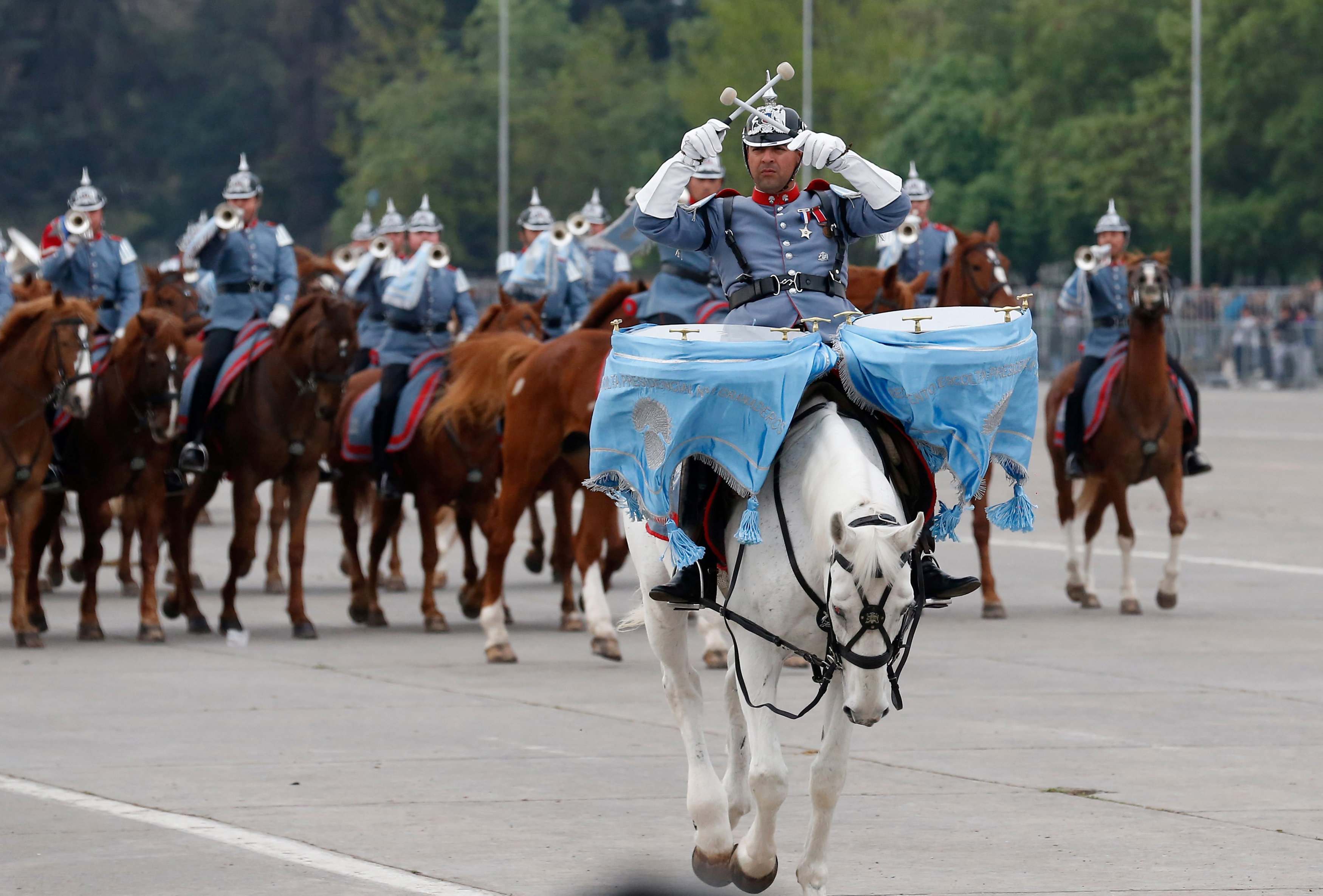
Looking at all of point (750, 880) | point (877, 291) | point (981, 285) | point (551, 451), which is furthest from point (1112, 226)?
point (750, 880)

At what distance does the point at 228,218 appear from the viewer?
15.9 meters

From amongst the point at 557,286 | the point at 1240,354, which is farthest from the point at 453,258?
the point at 557,286

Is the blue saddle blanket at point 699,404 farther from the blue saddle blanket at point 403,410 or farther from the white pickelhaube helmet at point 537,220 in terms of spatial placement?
the white pickelhaube helmet at point 537,220

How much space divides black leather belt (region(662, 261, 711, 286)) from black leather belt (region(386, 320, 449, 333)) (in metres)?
3.51

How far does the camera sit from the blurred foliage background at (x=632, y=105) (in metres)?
64.2

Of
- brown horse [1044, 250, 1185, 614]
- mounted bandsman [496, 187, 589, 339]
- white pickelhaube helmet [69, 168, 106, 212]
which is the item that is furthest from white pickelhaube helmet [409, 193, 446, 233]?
brown horse [1044, 250, 1185, 614]

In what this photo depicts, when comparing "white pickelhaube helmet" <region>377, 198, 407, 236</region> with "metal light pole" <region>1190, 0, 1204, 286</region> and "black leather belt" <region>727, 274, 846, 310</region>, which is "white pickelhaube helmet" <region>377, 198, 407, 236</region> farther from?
"metal light pole" <region>1190, 0, 1204, 286</region>

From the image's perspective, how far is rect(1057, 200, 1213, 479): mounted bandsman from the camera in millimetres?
16469

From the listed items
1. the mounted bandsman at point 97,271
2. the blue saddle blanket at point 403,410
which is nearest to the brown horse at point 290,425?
the blue saddle blanket at point 403,410

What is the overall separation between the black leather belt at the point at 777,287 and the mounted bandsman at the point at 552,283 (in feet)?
31.4

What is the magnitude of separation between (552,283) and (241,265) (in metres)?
3.20

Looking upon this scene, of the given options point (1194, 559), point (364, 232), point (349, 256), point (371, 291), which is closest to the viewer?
point (371, 291)

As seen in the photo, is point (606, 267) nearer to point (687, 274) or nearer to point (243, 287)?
point (243, 287)

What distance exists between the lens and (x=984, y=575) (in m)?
15.8
